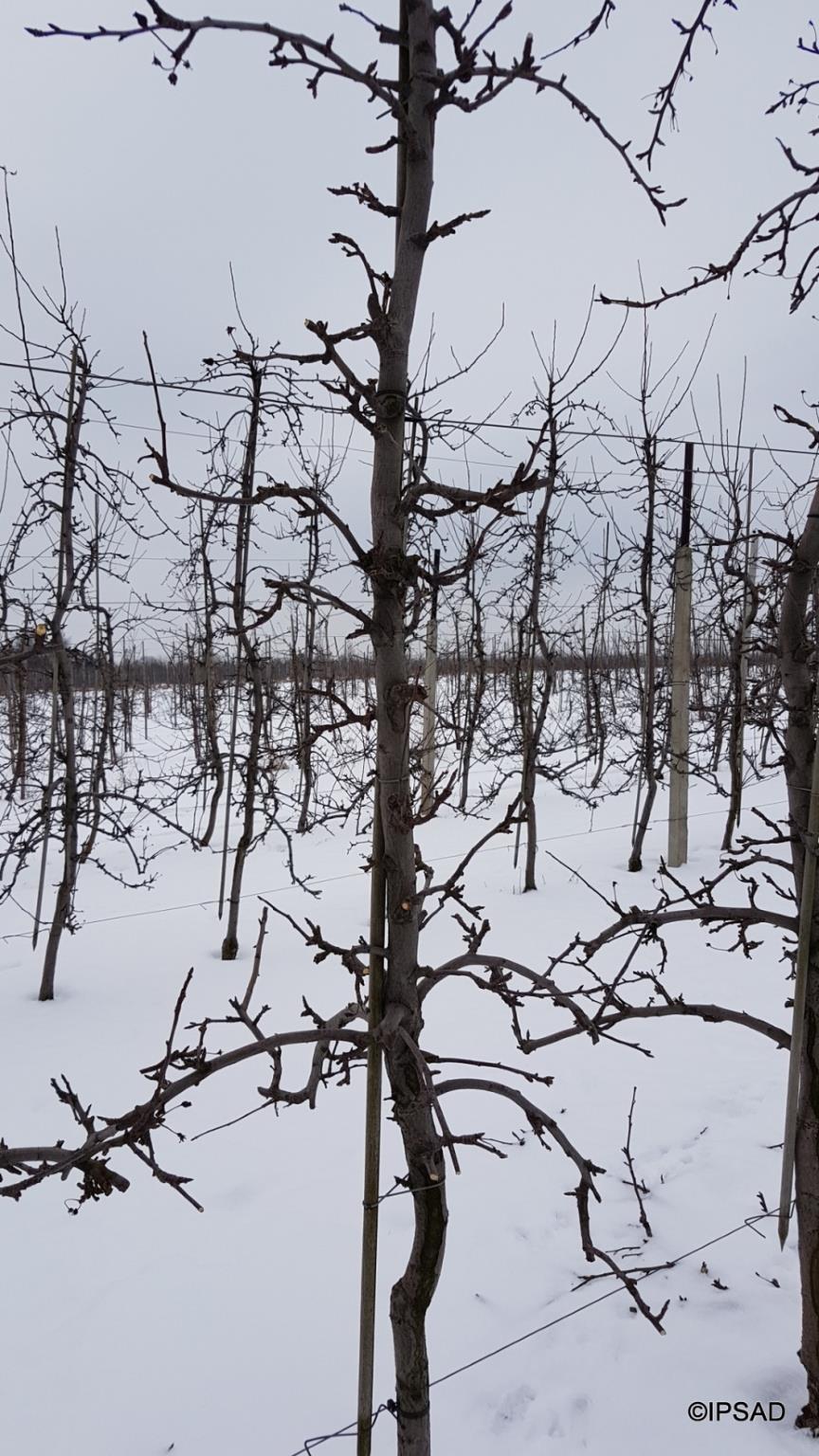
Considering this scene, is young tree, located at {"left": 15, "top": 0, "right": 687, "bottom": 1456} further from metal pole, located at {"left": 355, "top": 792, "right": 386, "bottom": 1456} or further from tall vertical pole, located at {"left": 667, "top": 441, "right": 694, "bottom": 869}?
tall vertical pole, located at {"left": 667, "top": 441, "right": 694, "bottom": 869}

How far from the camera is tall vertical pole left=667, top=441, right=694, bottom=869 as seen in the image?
6.93 m

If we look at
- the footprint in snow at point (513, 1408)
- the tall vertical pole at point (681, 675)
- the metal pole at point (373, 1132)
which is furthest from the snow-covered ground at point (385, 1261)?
the tall vertical pole at point (681, 675)

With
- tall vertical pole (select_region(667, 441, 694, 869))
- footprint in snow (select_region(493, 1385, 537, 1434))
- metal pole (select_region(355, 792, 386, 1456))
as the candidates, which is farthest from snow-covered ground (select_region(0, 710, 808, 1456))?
tall vertical pole (select_region(667, 441, 694, 869))

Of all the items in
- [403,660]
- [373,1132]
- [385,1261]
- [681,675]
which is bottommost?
[385,1261]

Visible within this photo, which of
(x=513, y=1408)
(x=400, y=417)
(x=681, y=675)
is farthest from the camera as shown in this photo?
(x=681, y=675)

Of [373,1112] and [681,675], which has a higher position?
[681,675]

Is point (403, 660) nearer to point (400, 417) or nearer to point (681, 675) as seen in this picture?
point (400, 417)

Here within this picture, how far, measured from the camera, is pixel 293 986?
495 cm

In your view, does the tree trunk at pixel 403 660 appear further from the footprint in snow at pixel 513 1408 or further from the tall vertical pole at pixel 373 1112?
the footprint in snow at pixel 513 1408

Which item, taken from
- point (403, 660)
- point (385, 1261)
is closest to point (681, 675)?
point (385, 1261)

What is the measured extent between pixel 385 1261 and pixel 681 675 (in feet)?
18.3

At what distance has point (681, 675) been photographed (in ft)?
23.2

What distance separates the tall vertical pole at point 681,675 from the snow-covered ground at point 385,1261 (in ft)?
8.31

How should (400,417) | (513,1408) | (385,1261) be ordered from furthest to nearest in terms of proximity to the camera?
(385,1261)
(513,1408)
(400,417)
